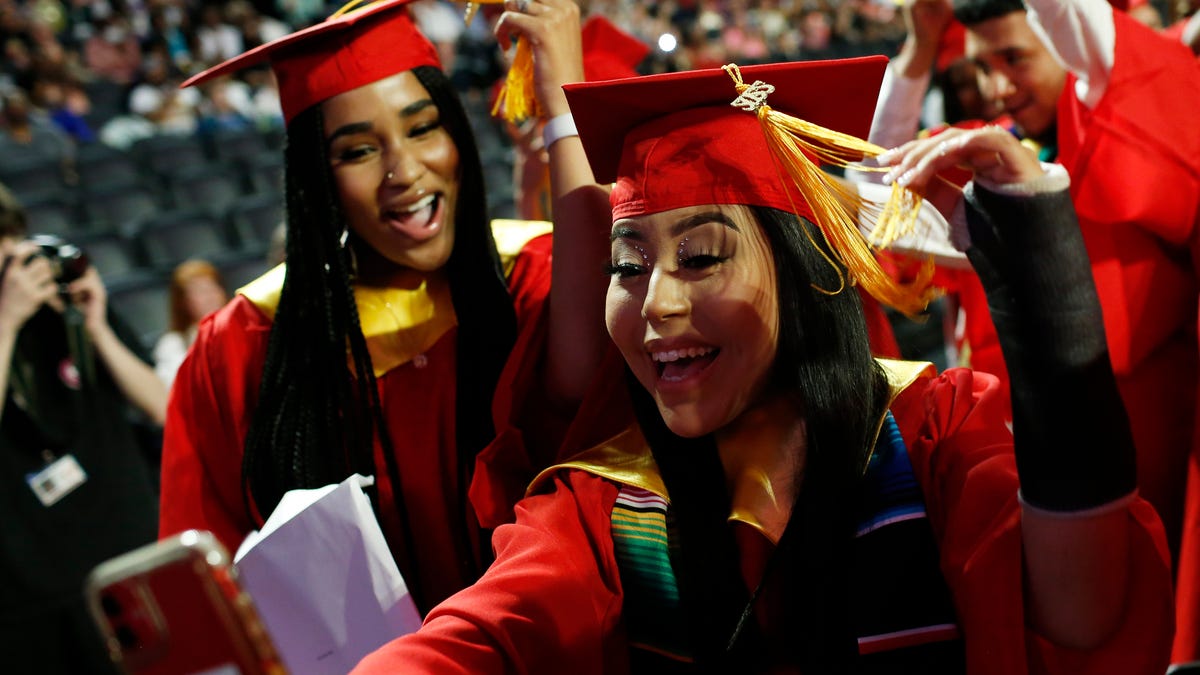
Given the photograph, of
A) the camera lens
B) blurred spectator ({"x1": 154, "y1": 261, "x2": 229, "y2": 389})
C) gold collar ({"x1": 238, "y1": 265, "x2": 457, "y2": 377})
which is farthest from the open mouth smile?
blurred spectator ({"x1": 154, "y1": 261, "x2": 229, "y2": 389})

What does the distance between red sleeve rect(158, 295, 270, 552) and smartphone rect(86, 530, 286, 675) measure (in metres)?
1.15

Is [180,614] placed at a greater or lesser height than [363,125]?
lesser

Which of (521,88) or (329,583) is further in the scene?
(521,88)

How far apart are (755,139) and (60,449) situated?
2.07 m

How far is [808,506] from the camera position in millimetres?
1155

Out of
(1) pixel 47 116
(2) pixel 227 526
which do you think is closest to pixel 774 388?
(2) pixel 227 526

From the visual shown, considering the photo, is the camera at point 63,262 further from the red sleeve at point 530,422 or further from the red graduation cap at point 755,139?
the red graduation cap at point 755,139

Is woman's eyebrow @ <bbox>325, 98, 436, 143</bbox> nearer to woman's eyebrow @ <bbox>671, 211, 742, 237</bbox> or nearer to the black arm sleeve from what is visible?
woman's eyebrow @ <bbox>671, 211, 742, 237</bbox>

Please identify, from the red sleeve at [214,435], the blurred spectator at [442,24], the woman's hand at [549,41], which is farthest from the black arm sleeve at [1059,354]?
the blurred spectator at [442,24]

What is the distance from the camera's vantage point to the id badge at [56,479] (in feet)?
8.36

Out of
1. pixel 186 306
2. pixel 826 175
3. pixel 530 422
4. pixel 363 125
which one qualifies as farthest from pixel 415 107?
pixel 186 306

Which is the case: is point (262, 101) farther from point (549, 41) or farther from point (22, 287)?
point (549, 41)

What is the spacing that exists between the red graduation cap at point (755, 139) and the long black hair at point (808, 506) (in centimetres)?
5

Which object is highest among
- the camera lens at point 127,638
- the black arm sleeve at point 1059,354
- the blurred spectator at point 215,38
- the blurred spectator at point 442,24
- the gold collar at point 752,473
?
the blurred spectator at point 215,38
